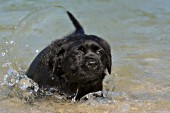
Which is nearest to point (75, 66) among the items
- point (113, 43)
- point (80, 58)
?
point (80, 58)

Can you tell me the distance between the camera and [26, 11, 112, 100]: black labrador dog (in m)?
5.59

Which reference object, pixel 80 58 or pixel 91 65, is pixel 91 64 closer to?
pixel 91 65

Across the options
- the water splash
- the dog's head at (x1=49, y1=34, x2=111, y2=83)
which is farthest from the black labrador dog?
the water splash

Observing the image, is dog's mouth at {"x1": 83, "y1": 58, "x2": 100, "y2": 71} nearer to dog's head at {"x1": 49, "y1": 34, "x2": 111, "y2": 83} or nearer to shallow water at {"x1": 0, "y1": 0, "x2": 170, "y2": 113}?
dog's head at {"x1": 49, "y1": 34, "x2": 111, "y2": 83}

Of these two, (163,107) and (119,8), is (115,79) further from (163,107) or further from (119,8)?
(119,8)

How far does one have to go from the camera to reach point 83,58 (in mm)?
5590

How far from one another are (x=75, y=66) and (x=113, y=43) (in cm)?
372

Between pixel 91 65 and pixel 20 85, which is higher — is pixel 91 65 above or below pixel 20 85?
above

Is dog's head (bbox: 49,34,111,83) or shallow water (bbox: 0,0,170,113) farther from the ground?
dog's head (bbox: 49,34,111,83)

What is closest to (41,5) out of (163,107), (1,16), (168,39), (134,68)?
(1,16)

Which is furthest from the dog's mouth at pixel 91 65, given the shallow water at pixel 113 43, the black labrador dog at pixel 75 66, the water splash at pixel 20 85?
the water splash at pixel 20 85

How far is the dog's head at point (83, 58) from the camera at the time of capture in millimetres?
5570

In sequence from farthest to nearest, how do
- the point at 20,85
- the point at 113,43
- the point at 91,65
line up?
the point at 113,43 < the point at 20,85 < the point at 91,65

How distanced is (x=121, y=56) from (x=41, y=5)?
4509 millimetres
